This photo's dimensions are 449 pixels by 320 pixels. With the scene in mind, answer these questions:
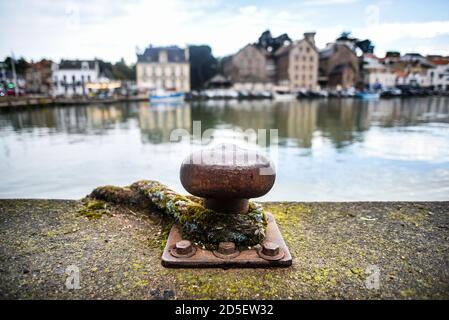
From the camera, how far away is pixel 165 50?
74.4 meters

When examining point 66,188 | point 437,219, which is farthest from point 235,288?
point 66,188

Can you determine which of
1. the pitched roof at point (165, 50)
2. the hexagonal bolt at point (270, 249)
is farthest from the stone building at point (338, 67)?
the hexagonal bolt at point (270, 249)

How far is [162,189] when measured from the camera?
14.1 ft

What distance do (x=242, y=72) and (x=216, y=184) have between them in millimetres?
79164

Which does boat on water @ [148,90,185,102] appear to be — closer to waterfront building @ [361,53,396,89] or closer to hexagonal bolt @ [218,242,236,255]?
hexagonal bolt @ [218,242,236,255]

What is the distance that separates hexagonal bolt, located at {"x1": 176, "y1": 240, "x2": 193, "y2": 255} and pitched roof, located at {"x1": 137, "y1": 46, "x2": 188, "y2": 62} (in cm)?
7609

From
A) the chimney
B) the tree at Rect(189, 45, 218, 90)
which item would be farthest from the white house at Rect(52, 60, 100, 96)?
the chimney

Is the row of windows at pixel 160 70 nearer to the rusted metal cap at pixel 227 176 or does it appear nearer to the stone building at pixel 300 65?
the stone building at pixel 300 65

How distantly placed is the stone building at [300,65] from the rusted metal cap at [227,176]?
81168 mm

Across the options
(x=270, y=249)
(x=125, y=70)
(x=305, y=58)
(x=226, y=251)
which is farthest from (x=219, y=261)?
(x=125, y=70)

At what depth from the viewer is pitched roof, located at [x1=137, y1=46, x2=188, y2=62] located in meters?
73.5

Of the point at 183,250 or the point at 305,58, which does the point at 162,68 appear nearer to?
the point at 305,58

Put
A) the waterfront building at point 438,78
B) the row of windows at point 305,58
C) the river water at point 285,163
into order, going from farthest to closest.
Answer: the waterfront building at point 438,78
the row of windows at point 305,58
the river water at point 285,163

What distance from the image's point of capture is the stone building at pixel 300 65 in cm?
7888
